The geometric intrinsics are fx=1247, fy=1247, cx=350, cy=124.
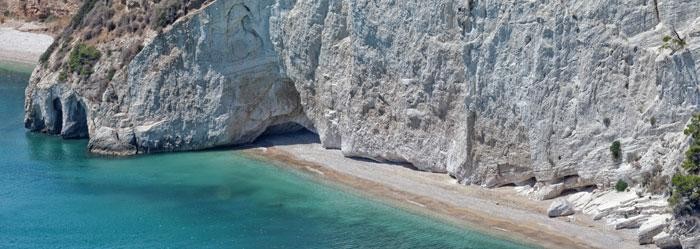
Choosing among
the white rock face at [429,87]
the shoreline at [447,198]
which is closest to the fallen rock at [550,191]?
the white rock face at [429,87]

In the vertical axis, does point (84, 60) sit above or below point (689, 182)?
above

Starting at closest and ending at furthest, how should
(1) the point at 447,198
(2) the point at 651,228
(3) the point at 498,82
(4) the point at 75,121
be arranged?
(2) the point at 651,228, (3) the point at 498,82, (1) the point at 447,198, (4) the point at 75,121

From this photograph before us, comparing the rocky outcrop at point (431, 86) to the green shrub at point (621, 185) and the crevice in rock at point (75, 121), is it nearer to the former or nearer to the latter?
the green shrub at point (621, 185)

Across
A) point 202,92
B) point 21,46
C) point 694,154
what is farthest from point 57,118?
point 694,154

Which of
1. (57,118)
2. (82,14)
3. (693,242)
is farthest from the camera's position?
(82,14)

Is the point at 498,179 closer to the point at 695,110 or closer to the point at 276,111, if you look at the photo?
the point at 695,110

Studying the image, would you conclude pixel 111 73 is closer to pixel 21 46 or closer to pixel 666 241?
pixel 21 46

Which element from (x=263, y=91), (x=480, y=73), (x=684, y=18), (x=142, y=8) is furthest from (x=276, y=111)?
(x=684, y=18)
